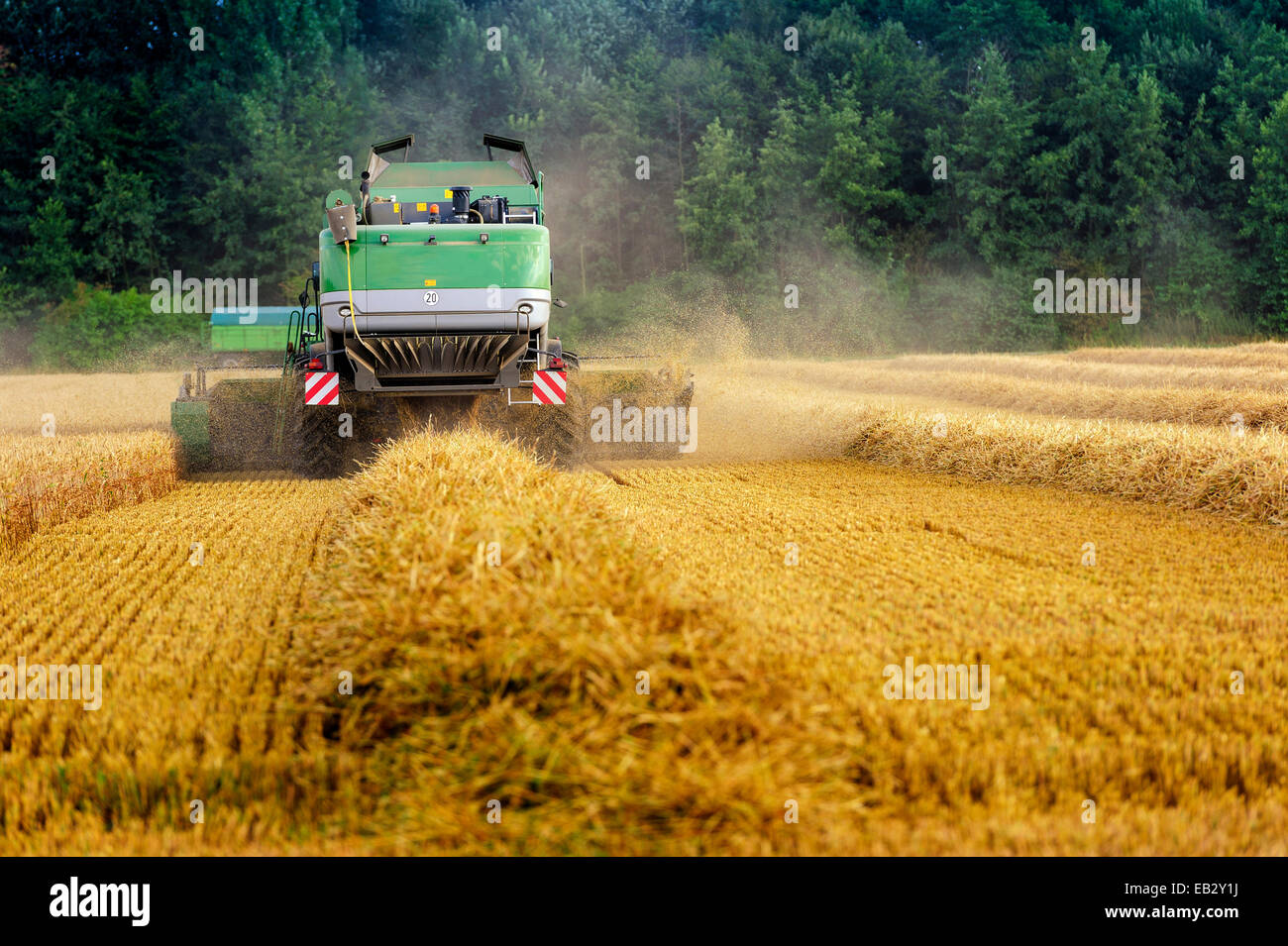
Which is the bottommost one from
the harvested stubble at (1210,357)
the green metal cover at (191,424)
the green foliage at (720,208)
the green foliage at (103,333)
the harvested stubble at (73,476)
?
the harvested stubble at (73,476)

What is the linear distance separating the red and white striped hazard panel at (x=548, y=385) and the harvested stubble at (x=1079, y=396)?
6.60 metres

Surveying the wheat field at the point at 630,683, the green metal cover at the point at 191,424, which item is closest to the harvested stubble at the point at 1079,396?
the wheat field at the point at 630,683

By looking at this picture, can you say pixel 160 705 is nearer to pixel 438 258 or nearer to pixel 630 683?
pixel 630 683

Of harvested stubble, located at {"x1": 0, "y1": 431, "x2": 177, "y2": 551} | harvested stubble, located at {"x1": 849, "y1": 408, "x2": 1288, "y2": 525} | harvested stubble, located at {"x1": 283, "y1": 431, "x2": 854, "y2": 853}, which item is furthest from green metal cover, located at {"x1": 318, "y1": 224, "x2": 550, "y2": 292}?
harvested stubble, located at {"x1": 283, "y1": 431, "x2": 854, "y2": 853}

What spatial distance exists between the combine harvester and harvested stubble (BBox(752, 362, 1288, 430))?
6.05 m

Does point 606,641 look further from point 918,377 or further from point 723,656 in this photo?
point 918,377

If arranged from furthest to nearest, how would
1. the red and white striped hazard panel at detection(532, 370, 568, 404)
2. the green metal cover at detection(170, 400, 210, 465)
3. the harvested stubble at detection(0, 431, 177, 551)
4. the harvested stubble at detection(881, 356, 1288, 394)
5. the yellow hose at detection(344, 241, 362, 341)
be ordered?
1. the harvested stubble at detection(881, 356, 1288, 394)
2. the green metal cover at detection(170, 400, 210, 465)
3. the red and white striped hazard panel at detection(532, 370, 568, 404)
4. the yellow hose at detection(344, 241, 362, 341)
5. the harvested stubble at detection(0, 431, 177, 551)

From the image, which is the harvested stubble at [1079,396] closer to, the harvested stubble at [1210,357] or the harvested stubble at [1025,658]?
the harvested stubble at [1210,357]

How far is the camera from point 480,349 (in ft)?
32.7

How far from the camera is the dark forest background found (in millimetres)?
36438

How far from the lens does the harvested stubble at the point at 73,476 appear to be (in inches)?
324

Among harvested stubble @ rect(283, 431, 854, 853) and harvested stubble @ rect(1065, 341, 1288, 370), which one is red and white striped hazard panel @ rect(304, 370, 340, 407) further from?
harvested stubble @ rect(1065, 341, 1288, 370)

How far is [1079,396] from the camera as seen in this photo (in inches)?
625

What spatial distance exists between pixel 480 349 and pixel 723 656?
6.78m
